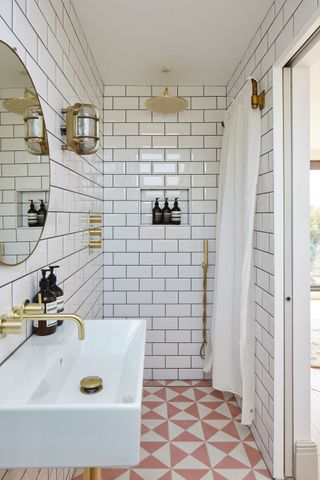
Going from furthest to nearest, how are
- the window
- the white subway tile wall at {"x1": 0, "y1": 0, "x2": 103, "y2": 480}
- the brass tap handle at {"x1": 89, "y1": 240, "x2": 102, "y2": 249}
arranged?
the window, the brass tap handle at {"x1": 89, "y1": 240, "x2": 102, "y2": 249}, the white subway tile wall at {"x1": 0, "y1": 0, "x2": 103, "y2": 480}

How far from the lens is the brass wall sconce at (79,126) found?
160cm

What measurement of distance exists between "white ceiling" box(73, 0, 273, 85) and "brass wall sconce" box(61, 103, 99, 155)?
660mm

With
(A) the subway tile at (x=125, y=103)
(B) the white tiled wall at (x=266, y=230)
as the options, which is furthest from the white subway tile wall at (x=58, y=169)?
(B) the white tiled wall at (x=266, y=230)

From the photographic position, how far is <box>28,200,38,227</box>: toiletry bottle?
1.24m

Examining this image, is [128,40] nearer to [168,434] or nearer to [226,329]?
[226,329]

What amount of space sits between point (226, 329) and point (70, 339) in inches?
55.6

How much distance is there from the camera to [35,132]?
1.27 metres

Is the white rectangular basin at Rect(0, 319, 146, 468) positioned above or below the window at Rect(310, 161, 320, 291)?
below

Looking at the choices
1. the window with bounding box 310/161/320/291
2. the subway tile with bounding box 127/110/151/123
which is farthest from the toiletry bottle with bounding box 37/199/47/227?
the window with bounding box 310/161/320/291

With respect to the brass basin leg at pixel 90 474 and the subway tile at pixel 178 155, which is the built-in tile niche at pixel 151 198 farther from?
the brass basin leg at pixel 90 474

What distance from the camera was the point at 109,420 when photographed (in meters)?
0.80

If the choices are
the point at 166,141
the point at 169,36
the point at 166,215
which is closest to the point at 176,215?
the point at 166,215

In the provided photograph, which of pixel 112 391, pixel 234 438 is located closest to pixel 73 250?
pixel 112 391

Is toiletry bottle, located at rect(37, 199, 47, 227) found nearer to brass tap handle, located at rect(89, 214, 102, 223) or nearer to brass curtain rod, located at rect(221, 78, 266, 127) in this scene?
brass tap handle, located at rect(89, 214, 102, 223)
